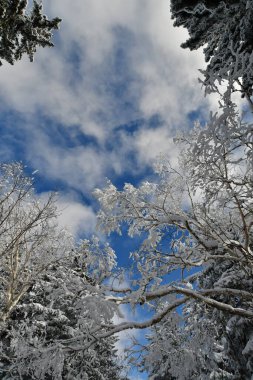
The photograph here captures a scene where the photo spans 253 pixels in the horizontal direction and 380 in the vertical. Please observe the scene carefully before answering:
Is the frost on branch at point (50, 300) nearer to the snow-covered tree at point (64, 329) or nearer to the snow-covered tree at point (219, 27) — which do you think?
the snow-covered tree at point (64, 329)

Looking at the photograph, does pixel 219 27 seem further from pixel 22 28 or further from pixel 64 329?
pixel 64 329

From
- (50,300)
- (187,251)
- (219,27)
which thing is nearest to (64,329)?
(50,300)

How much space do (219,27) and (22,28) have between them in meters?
3.67

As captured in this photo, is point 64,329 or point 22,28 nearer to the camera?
point 22,28

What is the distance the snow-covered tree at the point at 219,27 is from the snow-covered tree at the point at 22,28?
2.62 metres

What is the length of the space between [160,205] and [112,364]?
37.3ft

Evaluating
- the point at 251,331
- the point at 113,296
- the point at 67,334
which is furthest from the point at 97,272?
the point at 67,334

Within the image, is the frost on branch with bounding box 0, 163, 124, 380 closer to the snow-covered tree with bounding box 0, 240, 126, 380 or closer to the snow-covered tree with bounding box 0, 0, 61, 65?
the snow-covered tree with bounding box 0, 240, 126, 380

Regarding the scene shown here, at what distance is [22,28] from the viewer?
6.12 m

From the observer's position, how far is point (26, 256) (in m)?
9.93

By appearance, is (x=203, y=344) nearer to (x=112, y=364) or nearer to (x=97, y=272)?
(x=97, y=272)

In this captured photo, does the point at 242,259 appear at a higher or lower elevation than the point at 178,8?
lower

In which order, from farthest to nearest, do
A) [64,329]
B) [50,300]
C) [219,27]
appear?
[64,329] → [50,300] → [219,27]

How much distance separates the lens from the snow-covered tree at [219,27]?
4520mm
